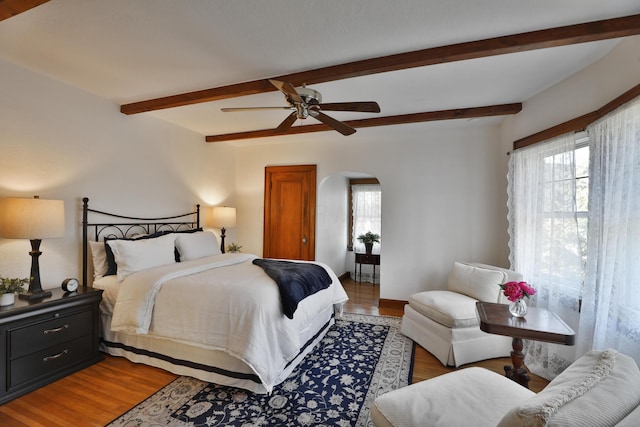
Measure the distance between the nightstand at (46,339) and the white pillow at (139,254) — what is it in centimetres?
33

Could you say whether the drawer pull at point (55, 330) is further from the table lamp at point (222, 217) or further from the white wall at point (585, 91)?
the white wall at point (585, 91)

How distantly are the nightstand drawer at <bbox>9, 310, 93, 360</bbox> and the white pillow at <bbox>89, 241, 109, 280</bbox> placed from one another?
485 millimetres

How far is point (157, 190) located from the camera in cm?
409

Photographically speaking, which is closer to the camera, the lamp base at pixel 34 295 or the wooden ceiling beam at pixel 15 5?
the wooden ceiling beam at pixel 15 5

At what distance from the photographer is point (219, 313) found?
2416 mm

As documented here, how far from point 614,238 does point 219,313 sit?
9.51 feet

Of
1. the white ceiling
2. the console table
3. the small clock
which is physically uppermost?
the white ceiling

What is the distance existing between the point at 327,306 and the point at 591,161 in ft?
8.68

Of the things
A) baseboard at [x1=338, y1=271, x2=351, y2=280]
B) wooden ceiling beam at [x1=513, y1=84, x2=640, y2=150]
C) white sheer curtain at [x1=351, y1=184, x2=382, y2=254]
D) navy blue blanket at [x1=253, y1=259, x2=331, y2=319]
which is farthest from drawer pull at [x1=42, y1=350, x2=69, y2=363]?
white sheer curtain at [x1=351, y1=184, x2=382, y2=254]

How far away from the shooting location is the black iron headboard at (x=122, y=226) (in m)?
3.21

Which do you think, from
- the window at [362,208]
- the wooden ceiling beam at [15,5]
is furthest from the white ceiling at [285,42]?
the window at [362,208]

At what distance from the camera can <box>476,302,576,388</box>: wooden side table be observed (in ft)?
6.51

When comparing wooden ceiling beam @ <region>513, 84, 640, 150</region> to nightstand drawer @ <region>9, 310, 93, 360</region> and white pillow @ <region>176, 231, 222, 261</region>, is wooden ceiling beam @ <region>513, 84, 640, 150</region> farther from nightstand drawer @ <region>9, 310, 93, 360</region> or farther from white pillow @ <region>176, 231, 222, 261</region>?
nightstand drawer @ <region>9, 310, 93, 360</region>

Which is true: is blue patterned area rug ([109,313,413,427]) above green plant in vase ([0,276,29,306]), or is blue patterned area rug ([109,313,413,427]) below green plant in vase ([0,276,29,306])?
below
